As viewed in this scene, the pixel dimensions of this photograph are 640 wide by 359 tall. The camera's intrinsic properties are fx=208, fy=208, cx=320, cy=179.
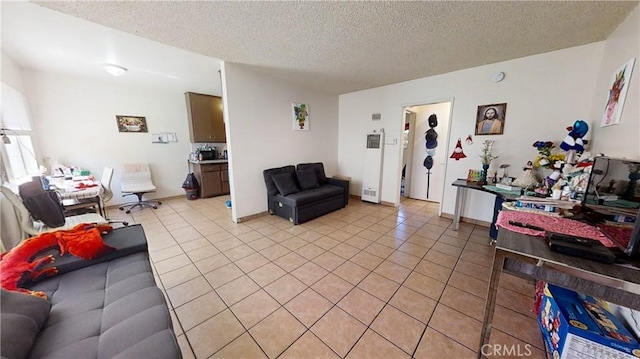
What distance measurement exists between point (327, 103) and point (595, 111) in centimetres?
387

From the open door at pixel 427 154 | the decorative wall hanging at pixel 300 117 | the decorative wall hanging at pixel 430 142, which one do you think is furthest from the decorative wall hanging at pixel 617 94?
the decorative wall hanging at pixel 300 117

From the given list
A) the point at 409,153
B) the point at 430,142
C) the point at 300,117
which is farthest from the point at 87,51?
the point at 430,142

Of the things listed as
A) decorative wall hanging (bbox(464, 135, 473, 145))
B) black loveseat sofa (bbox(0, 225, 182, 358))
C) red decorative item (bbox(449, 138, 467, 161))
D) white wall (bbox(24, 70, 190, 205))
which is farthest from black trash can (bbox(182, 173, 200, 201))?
decorative wall hanging (bbox(464, 135, 473, 145))

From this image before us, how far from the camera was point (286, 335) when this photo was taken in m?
1.48

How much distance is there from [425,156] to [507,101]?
1.86m


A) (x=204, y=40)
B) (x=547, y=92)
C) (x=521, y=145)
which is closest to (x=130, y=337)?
(x=204, y=40)

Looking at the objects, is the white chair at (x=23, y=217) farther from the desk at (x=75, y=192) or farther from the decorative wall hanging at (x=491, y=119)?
the decorative wall hanging at (x=491, y=119)

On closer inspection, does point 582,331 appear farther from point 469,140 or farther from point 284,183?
point 284,183

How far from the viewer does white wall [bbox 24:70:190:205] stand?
351 centimetres

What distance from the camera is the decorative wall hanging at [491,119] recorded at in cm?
299

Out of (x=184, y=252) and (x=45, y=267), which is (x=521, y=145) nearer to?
(x=184, y=252)

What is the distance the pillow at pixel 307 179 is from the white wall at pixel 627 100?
139 inches

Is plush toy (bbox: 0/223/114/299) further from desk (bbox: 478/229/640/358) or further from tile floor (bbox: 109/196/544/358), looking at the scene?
desk (bbox: 478/229/640/358)

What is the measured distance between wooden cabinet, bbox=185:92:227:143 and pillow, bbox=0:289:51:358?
4274 millimetres
